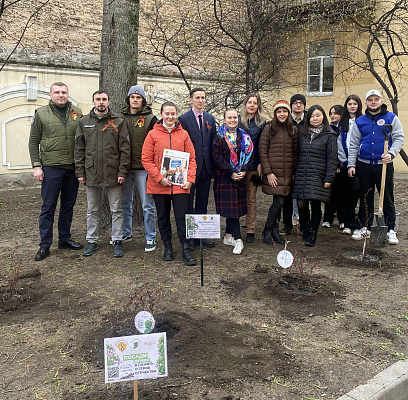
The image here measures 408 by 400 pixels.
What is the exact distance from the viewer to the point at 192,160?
17.7ft

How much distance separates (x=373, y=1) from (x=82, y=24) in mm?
8343

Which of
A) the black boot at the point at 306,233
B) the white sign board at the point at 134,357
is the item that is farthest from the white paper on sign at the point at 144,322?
the black boot at the point at 306,233

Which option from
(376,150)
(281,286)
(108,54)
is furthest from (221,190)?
(108,54)

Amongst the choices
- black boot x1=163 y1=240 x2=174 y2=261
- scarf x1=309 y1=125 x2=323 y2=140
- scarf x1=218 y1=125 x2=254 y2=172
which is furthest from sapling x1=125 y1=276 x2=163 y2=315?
scarf x1=309 y1=125 x2=323 y2=140

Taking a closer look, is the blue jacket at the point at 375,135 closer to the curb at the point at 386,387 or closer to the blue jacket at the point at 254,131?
the blue jacket at the point at 254,131

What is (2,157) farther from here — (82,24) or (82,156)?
(82,156)

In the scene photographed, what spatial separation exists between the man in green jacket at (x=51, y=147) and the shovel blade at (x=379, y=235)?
4190 millimetres

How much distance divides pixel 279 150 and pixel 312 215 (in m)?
1.07

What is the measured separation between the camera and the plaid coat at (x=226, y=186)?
5.75 m

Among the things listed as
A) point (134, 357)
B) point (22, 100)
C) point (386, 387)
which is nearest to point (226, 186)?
point (386, 387)

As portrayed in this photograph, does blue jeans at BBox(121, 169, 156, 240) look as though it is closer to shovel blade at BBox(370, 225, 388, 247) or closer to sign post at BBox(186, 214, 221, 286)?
sign post at BBox(186, 214, 221, 286)

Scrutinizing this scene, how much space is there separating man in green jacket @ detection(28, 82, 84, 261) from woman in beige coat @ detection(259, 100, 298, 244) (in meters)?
2.59

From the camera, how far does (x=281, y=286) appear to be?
4598mm

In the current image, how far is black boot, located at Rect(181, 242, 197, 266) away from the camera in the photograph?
5.36 m
